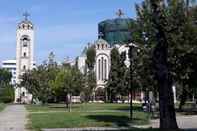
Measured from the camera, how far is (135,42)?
3756cm

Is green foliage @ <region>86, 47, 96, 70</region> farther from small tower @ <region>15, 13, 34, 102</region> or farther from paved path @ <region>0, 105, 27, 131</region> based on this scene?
paved path @ <region>0, 105, 27, 131</region>

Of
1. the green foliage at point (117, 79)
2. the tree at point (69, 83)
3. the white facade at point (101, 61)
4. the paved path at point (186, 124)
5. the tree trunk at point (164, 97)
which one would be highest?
the white facade at point (101, 61)

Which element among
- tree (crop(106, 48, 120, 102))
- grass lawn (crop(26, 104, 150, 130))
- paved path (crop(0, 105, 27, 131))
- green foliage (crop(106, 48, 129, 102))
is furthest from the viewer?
tree (crop(106, 48, 120, 102))

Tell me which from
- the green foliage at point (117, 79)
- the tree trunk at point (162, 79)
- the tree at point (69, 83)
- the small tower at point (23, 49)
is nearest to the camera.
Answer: the tree trunk at point (162, 79)

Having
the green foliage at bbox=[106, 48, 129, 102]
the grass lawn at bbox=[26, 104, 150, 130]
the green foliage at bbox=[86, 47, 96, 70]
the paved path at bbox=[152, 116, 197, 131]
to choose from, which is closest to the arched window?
the green foliage at bbox=[86, 47, 96, 70]

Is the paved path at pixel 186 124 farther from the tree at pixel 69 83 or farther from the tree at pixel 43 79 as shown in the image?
the tree at pixel 43 79

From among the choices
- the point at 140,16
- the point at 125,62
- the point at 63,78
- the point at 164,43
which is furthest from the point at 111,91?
the point at 164,43

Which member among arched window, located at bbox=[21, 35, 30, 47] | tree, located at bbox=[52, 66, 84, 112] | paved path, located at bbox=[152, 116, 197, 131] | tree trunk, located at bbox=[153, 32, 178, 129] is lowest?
paved path, located at bbox=[152, 116, 197, 131]

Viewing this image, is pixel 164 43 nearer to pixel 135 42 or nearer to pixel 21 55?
pixel 135 42

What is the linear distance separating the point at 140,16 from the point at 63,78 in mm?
36140

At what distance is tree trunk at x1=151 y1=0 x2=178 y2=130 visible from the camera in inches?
917

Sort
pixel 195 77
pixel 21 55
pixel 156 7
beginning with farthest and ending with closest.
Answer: pixel 21 55 < pixel 195 77 < pixel 156 7

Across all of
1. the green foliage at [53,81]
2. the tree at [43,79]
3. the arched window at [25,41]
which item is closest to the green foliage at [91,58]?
the arched window at [25,41]

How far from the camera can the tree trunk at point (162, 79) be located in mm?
23297
